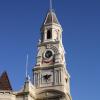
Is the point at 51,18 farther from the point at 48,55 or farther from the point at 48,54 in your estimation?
the point at 48,55

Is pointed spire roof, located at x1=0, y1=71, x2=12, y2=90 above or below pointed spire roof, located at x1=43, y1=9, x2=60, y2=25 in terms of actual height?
below

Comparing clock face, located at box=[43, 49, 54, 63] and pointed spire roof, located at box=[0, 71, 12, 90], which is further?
clock face, located at box=[43, 49, 54, 63]

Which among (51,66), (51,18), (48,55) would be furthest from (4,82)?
(51,18)

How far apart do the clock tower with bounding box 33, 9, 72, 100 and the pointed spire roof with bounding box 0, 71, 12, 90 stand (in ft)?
A: 17.0

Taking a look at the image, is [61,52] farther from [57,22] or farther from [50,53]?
[57,22]

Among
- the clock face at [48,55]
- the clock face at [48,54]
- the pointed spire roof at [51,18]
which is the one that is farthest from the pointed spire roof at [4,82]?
the pointed spire roof at [51,18]

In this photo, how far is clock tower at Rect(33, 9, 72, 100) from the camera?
221 feet

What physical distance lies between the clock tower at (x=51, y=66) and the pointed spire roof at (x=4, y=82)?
5176 mm

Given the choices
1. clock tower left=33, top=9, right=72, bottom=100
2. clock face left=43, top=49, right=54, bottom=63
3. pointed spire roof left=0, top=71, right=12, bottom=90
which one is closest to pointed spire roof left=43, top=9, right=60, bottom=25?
clock tower left=33, top=9, right=72, bottom=100

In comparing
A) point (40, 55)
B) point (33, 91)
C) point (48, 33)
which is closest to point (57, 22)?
point (48, 33)

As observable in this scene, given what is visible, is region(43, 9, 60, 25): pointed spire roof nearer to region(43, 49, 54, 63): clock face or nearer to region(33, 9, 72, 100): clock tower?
region(33, 9, 72, 100): clock tower

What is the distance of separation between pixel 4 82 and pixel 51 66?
30.3 ft

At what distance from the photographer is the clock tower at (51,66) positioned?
67.4 m

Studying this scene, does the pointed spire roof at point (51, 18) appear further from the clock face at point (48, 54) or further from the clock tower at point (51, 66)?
the clock face at point (48, 54)
